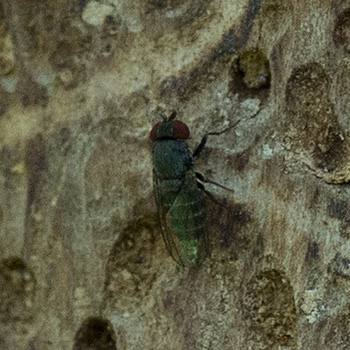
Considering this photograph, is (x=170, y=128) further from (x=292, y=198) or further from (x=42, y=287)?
(x=42, y=287)

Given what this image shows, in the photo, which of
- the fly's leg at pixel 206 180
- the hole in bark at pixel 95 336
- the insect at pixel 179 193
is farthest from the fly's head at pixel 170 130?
the hole in bark at pixel 95 336

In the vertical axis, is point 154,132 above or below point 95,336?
above

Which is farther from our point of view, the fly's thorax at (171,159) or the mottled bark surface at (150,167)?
the fly's thorax at (171,159)

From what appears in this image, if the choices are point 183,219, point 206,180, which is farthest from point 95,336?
point 206,180

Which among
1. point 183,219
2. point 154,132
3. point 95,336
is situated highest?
point 154,132

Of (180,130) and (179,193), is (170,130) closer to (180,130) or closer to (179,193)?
(180,130)

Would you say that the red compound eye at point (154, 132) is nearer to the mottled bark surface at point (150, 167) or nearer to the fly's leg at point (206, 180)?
the mottled bark surface at point (150, 167)
